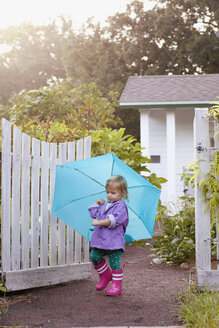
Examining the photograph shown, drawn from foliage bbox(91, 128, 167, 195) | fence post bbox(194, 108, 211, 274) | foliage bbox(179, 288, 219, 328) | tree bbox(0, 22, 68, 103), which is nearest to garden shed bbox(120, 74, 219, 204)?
foliage bbox(91, 128, 167, 195)

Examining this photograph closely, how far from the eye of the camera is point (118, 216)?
455 centimetres

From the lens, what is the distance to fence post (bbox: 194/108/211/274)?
4.74m

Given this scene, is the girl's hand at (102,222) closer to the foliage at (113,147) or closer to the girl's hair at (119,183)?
the girl's hair at (119,183)

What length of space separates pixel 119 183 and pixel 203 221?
901 millimetres

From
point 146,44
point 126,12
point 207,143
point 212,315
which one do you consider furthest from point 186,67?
point 212,315

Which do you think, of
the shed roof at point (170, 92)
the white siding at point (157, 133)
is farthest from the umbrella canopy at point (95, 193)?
the white siding at point (157, 133)

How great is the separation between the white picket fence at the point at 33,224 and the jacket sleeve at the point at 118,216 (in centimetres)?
90

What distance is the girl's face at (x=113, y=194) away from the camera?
457 cm

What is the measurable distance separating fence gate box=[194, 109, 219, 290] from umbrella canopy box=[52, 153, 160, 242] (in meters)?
0.47

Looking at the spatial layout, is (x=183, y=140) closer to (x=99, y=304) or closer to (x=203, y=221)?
(x=203, y=221)

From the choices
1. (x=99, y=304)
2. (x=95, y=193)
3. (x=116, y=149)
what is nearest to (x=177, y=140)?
(x=116, y=149)

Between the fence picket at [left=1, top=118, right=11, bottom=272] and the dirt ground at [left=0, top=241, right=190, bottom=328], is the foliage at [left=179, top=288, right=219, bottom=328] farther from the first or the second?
the fence picket at [left=1, top=118, right=11, bottom=272]

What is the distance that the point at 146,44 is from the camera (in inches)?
947

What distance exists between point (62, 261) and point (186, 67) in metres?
19.8
